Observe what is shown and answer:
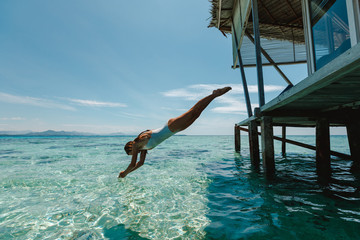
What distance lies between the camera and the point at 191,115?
4867 millimetres

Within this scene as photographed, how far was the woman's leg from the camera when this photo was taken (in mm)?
4867

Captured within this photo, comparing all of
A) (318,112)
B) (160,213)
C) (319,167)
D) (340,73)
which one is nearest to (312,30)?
(318,112)

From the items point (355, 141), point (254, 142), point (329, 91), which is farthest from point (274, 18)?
point (329, 91)

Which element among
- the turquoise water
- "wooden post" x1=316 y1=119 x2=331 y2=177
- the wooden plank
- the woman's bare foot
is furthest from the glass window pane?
the turquoise water

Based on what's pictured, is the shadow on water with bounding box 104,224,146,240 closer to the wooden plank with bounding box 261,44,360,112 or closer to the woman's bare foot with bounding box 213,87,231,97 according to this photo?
the woman's bare foot with bounding box 213,87,231,97

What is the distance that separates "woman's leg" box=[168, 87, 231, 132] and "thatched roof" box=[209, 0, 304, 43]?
18.2 ft

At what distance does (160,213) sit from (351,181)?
19.4 ft

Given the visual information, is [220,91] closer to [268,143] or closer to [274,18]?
[268,143]

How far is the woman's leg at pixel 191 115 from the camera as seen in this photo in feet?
16.0

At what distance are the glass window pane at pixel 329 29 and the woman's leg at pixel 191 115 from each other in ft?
8.15

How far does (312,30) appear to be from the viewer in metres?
5.30

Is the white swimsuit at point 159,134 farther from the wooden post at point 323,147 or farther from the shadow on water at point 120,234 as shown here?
the wooden post at point 323,147

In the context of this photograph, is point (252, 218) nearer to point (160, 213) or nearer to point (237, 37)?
point (160, 213)

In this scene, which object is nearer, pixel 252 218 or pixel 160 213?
pixel 252 218
